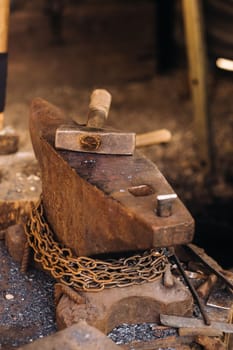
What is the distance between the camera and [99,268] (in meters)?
3.07

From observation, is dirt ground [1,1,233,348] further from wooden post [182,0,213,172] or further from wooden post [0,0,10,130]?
wooden post [0,0,10,130]

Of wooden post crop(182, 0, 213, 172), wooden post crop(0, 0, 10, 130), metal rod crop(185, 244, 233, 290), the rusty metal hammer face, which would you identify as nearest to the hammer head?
the rusty metal hammer face

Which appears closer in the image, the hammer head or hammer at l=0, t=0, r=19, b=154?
the hammer head

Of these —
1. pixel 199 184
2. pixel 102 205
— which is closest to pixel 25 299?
pixel 102 205

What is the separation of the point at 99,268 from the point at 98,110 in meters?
0.75

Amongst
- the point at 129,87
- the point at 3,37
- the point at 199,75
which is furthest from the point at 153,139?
the point at 129,87

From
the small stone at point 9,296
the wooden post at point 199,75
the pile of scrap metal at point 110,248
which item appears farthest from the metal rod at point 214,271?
the wooden post at point 199,75

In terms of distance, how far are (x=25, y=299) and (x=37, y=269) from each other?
0.79ft

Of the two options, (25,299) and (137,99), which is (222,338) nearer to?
(25,299)

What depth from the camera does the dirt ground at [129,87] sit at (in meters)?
5.88

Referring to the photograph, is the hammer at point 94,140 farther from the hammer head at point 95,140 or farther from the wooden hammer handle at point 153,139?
the wooden hammer handle at point 153,139

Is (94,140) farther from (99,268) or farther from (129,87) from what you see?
(129,87)

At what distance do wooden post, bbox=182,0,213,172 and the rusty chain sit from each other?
3.01 meters

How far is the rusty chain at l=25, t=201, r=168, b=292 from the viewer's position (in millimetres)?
3059
